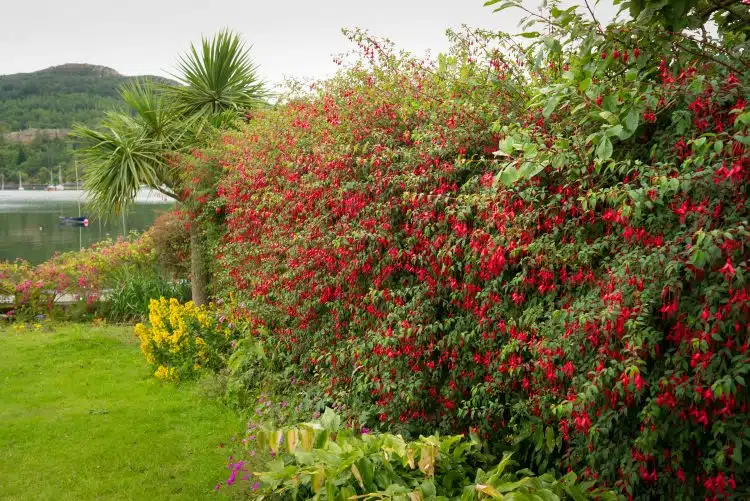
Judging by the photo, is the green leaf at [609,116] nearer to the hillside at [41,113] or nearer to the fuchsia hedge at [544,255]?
the fuchsia hedge at [544,255]

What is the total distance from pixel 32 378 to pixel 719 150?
26.8 feet

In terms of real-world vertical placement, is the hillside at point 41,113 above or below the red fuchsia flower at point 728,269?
above

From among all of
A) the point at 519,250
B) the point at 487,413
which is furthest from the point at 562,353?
the point at 487,413

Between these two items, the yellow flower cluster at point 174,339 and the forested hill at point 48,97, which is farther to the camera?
the forested hill at point 48,97

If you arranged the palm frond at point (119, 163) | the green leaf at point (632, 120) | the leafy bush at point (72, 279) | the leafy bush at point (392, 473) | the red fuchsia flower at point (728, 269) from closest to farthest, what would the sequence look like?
the red fuchsia flower at point (728, 269), the green leaf at point (632, 120), the leafy bush at point (392, 473), the palm frond at point (119, 163), the leafy bush at point (72, 279)

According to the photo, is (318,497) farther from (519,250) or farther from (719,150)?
(719,150)

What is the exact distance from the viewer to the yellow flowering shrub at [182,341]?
777 centimetres

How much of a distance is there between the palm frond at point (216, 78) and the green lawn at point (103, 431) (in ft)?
14.4

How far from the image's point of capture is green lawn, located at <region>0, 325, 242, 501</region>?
501 centimetres

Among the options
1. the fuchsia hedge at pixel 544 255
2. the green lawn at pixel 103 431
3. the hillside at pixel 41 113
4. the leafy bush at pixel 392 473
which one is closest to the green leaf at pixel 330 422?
the leafy bush at pixel 392 473

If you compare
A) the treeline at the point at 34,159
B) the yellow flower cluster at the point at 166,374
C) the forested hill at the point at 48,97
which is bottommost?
the yellow flower cluster at the point at 166,374

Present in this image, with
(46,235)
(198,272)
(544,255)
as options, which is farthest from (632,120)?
(46,235)

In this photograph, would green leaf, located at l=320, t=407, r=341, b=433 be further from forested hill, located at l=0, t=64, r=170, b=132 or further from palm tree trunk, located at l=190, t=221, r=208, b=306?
forested hill, located at l=0, t=64, r=170, b=132

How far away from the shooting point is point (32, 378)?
26.8 ft
